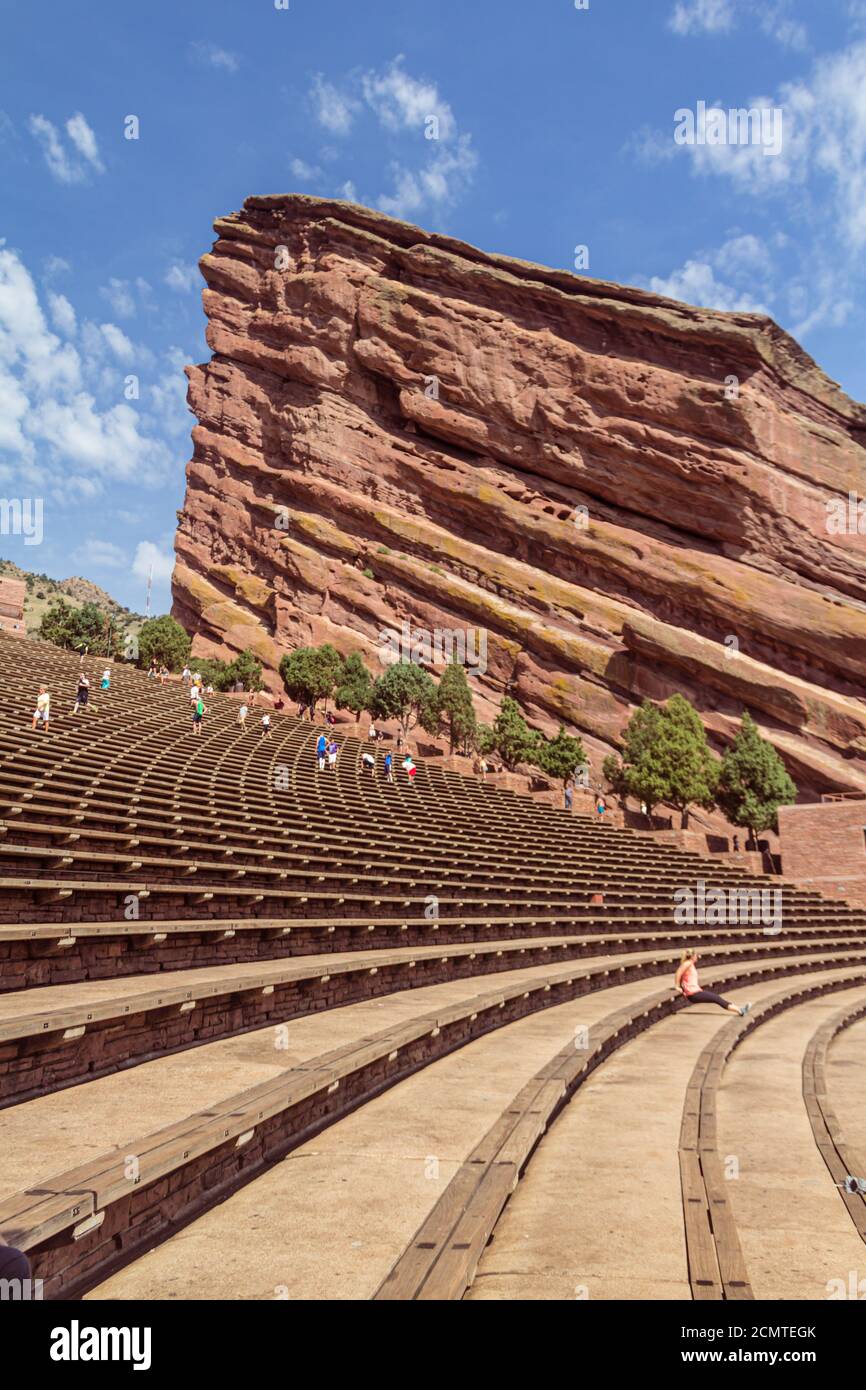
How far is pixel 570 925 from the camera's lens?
57.7 ft

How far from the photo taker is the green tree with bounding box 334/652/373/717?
50.0 metres

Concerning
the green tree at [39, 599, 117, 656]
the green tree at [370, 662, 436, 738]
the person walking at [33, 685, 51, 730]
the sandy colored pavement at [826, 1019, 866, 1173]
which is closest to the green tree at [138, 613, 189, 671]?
the green tree at [39, 599, 117, 656]

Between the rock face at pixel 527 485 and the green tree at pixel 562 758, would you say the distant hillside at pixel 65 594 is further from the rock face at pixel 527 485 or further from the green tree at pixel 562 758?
the green tree at pixel 562 758

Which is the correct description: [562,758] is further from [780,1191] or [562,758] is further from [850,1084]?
[780,1191]

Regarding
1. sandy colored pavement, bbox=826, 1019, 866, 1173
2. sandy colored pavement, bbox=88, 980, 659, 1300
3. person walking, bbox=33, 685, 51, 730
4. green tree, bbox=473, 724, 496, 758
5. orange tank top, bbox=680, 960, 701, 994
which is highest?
green tree, bbox=473, 724, 496, 758

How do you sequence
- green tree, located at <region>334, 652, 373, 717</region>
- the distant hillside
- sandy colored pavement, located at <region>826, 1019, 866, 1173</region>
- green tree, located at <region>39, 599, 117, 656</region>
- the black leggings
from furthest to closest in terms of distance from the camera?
the distant hillside, green tree, located at <region>39, 599, 117, 656</region>, green tree, located at <region>334, 652, 373, 717</region>, the black leggings, sandy colored pavement, located at <region>826, 1019, 866, 1173</region>

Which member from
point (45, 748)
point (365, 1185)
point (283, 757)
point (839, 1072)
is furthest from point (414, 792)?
point (365, 1185)

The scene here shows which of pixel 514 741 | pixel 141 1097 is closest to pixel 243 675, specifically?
pixel 514 741

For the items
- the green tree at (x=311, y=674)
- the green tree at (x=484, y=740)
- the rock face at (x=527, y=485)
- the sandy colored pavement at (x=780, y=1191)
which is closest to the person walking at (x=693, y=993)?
the sandy colored pavement at (x=780, y=1191)

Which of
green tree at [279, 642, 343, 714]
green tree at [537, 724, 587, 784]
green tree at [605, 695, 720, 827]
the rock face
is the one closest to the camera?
green tree at [605, 695, 720, 827]

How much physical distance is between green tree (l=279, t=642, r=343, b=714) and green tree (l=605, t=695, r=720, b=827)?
63.7 ft

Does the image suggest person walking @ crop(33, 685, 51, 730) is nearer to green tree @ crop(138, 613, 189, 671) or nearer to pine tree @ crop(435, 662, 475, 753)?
pine tree @ crop(435, 662, 475, 753)

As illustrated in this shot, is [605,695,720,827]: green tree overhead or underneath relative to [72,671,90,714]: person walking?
underneath

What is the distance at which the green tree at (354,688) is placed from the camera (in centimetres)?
5000
